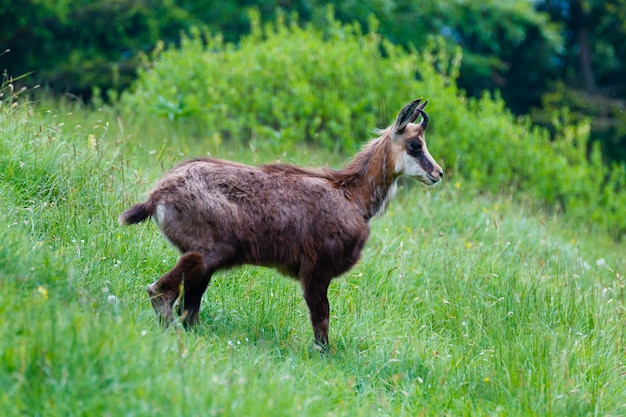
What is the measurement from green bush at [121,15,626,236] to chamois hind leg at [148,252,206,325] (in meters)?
6.97

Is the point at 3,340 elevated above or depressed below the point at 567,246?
above

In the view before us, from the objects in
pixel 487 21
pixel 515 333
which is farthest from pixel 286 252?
pixel 487 21

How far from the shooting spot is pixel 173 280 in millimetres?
6094

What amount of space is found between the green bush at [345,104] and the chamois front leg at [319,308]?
650 centimetres

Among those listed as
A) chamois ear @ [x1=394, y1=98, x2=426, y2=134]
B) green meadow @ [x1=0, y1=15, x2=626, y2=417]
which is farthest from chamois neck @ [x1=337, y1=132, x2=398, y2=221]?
green meadow @ [x1=0, y1=15, x2=626, y2=417]

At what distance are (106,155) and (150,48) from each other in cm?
1064

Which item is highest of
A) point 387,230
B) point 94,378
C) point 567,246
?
point 94,378

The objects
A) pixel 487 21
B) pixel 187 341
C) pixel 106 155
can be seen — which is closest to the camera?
pixel 187 341

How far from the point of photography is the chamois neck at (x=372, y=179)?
7.21 m

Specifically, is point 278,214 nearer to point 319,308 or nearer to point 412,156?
point 319,308

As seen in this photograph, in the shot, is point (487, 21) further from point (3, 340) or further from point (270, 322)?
point (3, 340)

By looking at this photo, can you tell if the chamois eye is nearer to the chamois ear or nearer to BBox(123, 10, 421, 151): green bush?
the chamois ear

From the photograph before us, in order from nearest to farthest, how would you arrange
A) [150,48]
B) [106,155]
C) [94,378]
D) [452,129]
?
[94,378] → [106,155] → [452,129] → [150,48]

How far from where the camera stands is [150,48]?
18984 millimetres
